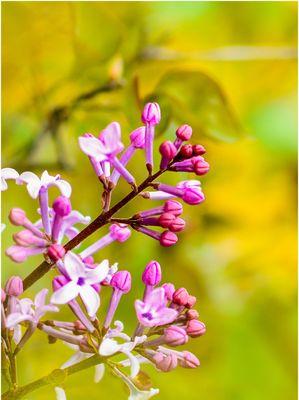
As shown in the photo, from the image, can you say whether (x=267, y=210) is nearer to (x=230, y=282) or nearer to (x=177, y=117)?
(x=230, y=282)

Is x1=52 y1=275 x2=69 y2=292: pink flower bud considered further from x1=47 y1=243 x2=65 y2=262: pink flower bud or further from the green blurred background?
the green blurred background

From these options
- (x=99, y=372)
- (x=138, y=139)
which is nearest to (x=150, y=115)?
(x=138, y=139)

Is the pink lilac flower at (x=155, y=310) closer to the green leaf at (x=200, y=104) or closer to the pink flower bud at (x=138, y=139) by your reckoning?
the pink flower bud at (x=138, y=139)

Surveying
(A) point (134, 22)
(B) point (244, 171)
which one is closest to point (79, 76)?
(A) point (134, 22)

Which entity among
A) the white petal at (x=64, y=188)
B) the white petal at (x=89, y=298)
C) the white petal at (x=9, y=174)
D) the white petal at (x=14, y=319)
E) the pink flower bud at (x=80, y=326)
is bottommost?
the pink flower bud at (x=80, y=326)

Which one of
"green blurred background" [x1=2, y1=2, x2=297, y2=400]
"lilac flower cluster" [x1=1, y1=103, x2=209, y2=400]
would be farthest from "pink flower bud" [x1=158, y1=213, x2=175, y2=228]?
"green blurred background" [x1=2, y1=2, x2=297, y2=400]

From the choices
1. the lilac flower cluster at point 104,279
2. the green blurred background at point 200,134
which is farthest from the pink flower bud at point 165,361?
the green blurred background at point 200,134
